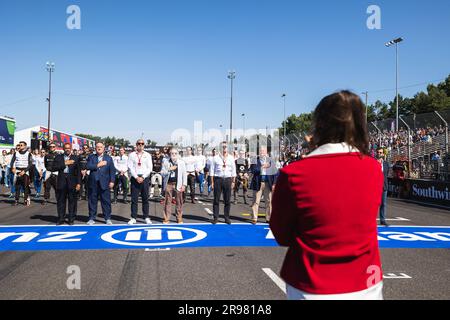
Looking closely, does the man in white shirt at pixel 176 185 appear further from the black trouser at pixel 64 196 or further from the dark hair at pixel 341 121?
the dark hair at pixel 341 121

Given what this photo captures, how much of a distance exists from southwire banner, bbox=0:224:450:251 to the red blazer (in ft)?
19.2

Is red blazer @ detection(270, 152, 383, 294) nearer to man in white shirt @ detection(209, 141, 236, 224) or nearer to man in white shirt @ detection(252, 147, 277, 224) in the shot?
man in white shirt @ detection(209, 141, 236, 224)

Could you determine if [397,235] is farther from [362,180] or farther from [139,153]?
[362,180]

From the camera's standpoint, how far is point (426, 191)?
60.1 ft

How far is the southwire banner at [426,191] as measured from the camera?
1697 cm

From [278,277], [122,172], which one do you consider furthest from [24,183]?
[278,277]

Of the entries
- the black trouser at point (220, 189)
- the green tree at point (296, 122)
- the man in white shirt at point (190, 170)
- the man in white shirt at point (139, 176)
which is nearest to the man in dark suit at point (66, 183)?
the man in white shirt at point (139, 176)

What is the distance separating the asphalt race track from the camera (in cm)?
480

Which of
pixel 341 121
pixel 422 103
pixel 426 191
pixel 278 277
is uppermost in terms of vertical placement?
pixel 422 103

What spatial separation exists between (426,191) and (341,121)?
1866cm

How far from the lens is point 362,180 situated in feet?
6.15

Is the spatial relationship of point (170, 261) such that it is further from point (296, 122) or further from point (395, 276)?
point (296, 122)
